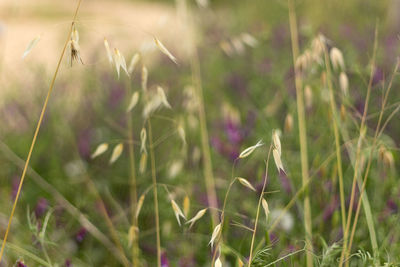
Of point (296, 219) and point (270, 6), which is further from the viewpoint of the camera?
point (270, 6)

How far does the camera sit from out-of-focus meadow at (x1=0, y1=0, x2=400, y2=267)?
1.34m

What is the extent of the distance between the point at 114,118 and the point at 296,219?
1.34 meters

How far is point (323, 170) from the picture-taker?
1.60 m

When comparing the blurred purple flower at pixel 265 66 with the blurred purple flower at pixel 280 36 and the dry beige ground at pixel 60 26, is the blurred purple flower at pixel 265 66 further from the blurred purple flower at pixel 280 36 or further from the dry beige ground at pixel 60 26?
the dry beige ground at pixel 60 26

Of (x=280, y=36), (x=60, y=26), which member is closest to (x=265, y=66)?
(x=280, y=36)

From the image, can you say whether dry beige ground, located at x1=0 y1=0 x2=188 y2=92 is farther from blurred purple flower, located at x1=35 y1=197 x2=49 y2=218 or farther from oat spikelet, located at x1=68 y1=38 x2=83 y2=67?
oat spikelet, located at x1=68 y1=38 x2=83 y2=67

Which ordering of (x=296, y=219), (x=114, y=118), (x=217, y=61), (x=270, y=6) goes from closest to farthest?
(x=296, y=219) < (x=114, y=118) < (x=217, y=61) < (x=270, y=6)

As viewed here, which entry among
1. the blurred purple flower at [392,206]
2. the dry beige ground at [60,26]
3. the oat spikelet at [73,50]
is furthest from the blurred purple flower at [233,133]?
the oat spikelet at [73,50]

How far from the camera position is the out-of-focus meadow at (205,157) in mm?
1345

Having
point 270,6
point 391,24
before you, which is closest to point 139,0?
point 270,6

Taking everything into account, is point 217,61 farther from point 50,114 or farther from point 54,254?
point 54,254

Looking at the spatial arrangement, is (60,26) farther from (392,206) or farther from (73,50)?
(73,50)

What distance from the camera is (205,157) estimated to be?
160 cm

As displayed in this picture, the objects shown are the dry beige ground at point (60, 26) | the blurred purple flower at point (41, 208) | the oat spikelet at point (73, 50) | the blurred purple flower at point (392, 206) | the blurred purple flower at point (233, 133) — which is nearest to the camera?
the oat spikelet at point (73, 50)
